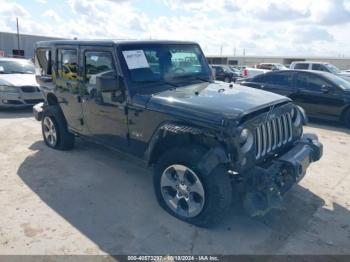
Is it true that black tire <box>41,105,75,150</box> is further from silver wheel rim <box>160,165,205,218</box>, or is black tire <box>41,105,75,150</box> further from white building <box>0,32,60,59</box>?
white building <box>0,32,60,59</box>

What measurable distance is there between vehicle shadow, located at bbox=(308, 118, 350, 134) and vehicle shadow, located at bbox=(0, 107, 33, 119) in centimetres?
776

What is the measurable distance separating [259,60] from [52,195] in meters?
50.9

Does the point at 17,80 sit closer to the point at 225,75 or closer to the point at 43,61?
the point at 43,61

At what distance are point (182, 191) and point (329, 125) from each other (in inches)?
253

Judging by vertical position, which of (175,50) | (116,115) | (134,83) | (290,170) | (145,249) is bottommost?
(145,249)

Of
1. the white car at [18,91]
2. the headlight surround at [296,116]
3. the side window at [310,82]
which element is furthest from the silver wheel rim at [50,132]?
the side window at [310,82]

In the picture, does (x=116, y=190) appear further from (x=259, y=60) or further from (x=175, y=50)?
(x=259, y=60)

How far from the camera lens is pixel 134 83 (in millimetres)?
3936

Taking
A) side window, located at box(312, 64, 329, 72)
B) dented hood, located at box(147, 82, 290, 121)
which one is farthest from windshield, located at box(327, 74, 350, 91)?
side window, located at box(312, 64, 329, 72)

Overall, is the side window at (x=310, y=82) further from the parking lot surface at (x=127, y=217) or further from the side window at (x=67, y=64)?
the side window at (x=67, y=64)

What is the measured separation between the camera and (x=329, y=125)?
8484mm

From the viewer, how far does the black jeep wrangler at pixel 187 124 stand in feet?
10.4

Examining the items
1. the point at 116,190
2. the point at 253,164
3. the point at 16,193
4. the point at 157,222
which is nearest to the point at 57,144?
the point at 16,193

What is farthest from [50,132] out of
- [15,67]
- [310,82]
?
[310,82]
